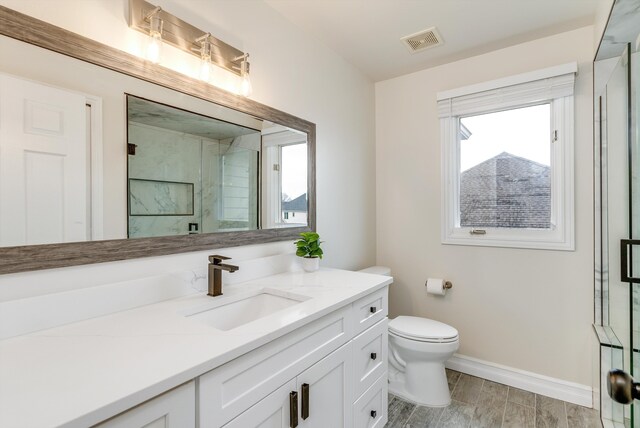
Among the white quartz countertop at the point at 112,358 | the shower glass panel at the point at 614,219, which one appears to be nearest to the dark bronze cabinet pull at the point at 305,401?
the white quartz countertop at the point at 112,358

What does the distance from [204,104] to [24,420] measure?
4.10ft

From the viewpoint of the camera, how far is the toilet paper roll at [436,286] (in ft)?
7.95

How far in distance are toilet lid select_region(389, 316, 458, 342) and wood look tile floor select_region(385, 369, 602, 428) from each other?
43cm

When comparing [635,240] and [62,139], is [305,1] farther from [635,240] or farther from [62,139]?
[635,240]

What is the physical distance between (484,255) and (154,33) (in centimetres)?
240

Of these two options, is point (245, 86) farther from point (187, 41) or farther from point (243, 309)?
point (243, 309)

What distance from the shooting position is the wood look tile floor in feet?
5.93

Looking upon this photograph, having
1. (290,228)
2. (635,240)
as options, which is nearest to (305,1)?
(290,228)

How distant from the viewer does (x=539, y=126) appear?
217cm

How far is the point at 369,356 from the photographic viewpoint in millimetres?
1545

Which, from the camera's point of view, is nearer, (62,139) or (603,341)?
(62,139)

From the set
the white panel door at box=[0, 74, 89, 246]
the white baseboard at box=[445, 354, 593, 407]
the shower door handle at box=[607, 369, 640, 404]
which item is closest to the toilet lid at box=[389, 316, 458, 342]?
the white baseboard at box=[445, 354, 593, 407]

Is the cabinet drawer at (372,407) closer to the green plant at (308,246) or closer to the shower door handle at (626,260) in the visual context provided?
the green plant at (308,246)

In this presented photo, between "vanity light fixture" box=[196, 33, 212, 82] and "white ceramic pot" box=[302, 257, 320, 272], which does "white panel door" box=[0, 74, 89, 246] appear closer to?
"vanity light fixture" box=[196, 33, 212, 82]
